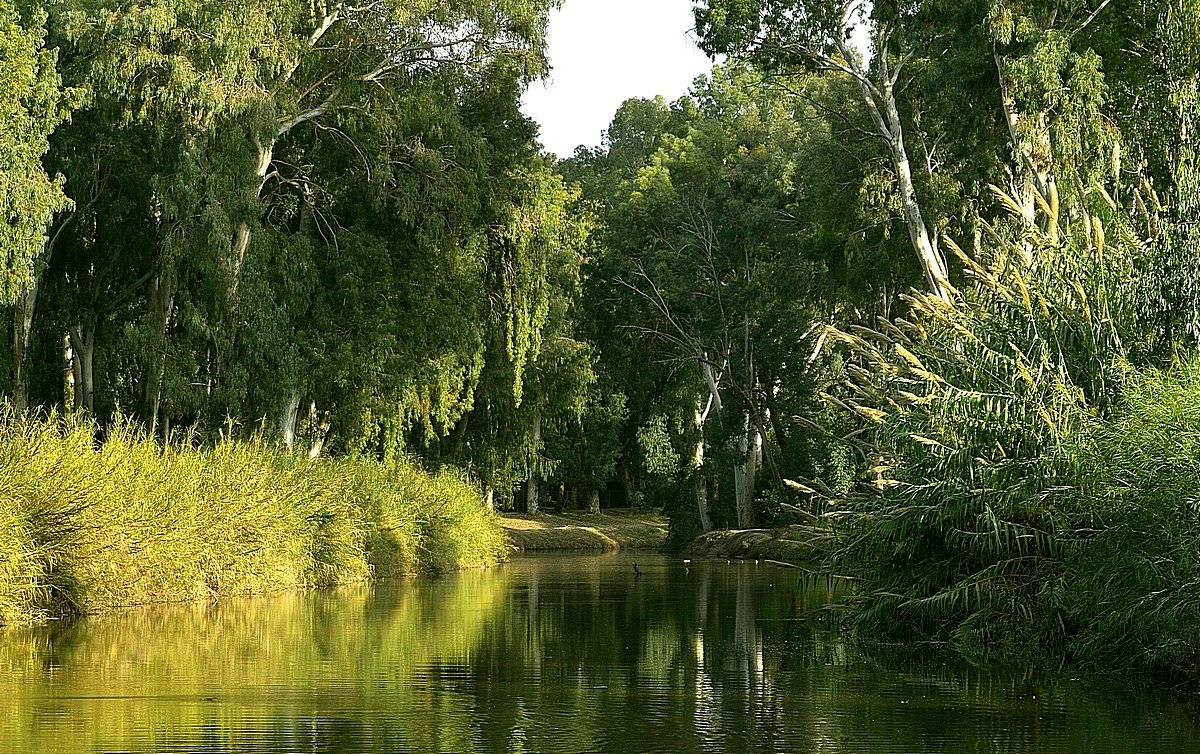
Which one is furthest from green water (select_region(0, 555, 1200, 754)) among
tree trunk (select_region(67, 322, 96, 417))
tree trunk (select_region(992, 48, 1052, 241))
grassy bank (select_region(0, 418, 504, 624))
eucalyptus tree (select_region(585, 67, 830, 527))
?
eucalyptus tree (select_region(585, 67, 830, 527))

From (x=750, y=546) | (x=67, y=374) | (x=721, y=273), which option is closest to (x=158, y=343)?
(x=67, y=374)

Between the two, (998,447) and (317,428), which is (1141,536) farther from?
(317,428)

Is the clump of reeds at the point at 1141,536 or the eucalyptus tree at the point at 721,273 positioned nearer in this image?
the clump of reeds at the point at 1141,536

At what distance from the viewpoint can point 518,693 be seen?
11.3m

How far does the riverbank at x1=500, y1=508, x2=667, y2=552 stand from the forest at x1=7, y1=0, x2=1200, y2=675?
616cm

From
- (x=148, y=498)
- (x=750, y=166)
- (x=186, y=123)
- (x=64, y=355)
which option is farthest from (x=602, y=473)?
(x=148, y=498)

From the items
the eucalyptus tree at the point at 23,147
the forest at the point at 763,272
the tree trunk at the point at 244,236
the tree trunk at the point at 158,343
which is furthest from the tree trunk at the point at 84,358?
the eucalyptus tree at the point at 23,147

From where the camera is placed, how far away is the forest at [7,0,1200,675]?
14195 millimetres

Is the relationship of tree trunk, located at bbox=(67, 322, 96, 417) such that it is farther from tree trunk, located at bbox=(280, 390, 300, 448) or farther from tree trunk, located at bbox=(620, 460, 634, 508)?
tree trunk, located at bbox=(620, 460, 634, 508)

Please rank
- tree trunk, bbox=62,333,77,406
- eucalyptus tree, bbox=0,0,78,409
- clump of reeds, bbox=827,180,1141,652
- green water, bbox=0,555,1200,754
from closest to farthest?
green water, bbox=0,555,1200,754 < clump of reeds, bbox=827,180,1141,652 < eucalyptus tree, bbox=0,0,78,409 < tree trunk, bbox=62,333,77,406

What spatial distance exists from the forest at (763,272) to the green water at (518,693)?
5.24 feet

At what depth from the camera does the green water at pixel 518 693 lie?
29.1ft

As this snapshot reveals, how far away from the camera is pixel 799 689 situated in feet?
38.1

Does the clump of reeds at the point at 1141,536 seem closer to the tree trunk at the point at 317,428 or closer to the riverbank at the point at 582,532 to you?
the tree trunk at the point at 317,428
